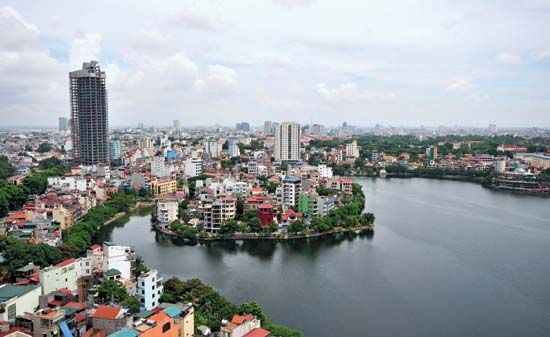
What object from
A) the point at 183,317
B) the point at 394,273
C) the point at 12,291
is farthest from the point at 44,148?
the point at 183,317

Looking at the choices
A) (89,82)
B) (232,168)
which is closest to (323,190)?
(232,168)

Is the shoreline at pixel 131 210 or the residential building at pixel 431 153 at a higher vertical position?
the residential building at pixel 431 153

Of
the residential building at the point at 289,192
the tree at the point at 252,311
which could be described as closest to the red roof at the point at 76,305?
the tree at the point at 252,311

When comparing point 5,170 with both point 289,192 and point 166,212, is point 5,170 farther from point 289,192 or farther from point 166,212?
point 289,192

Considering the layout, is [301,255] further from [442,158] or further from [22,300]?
[442,158]

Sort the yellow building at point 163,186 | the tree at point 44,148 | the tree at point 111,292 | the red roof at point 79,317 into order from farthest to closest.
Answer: the tree at point 44,148 → the yellow building at point 163,186 → the tree at point 111,292 → the red roof at point 79,317

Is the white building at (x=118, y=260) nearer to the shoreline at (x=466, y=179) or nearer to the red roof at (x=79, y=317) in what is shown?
the red roof at (x=79, y=317)

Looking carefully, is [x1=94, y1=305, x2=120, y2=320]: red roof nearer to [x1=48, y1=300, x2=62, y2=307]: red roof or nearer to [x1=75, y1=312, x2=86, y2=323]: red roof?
[x1=75, y1=312, x2=86, y2=323]: red roof
